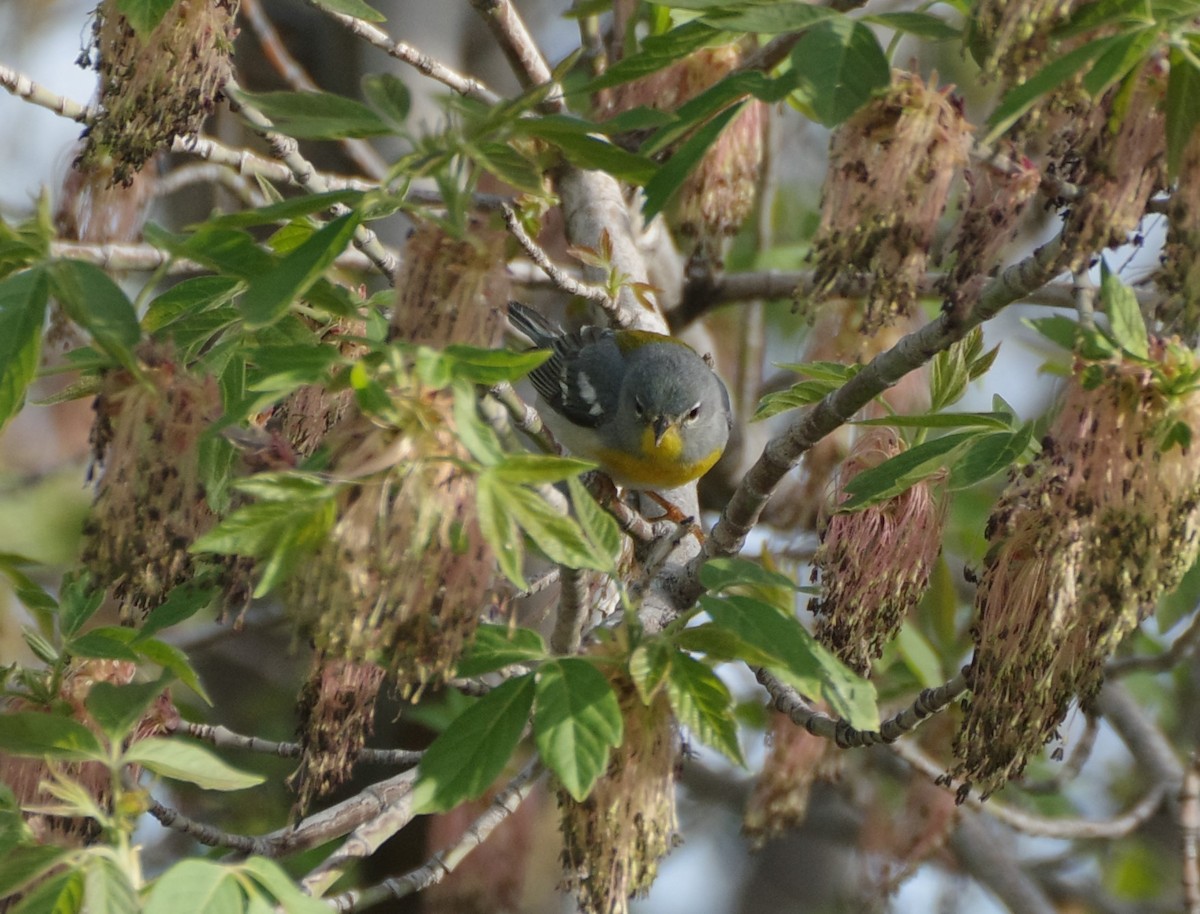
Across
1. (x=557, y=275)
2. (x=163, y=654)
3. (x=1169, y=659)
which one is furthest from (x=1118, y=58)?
(x=1169, y=659)

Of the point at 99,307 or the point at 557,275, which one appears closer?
the point at 99,307

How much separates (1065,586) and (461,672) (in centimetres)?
95

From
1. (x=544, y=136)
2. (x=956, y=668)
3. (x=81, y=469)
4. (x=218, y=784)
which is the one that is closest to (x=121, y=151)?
(x=544, y=136)

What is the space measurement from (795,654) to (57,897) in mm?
1045

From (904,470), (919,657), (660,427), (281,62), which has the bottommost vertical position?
(919,657)

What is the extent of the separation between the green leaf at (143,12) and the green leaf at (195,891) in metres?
1.36

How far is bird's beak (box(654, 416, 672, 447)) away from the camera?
4.06 metres

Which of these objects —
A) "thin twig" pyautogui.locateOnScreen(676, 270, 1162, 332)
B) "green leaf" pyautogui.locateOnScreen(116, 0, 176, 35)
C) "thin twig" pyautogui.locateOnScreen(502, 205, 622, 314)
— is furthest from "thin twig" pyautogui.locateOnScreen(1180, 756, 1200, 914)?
"green leaf" pyautogui.locateOnScreen(116, 0, 176, 35)

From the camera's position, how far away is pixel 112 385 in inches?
75.6

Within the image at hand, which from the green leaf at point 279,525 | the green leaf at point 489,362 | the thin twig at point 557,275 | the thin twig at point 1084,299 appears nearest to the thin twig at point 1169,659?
the thin twig at point 557,275

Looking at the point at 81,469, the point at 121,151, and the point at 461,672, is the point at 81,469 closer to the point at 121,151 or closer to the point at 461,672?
the point at 121,151

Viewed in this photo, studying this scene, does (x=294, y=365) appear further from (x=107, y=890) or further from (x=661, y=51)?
(x=661, y=51)

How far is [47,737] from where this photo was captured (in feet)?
6.21

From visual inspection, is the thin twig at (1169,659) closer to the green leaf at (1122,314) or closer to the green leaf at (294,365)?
the green leaf at (1122,314)
